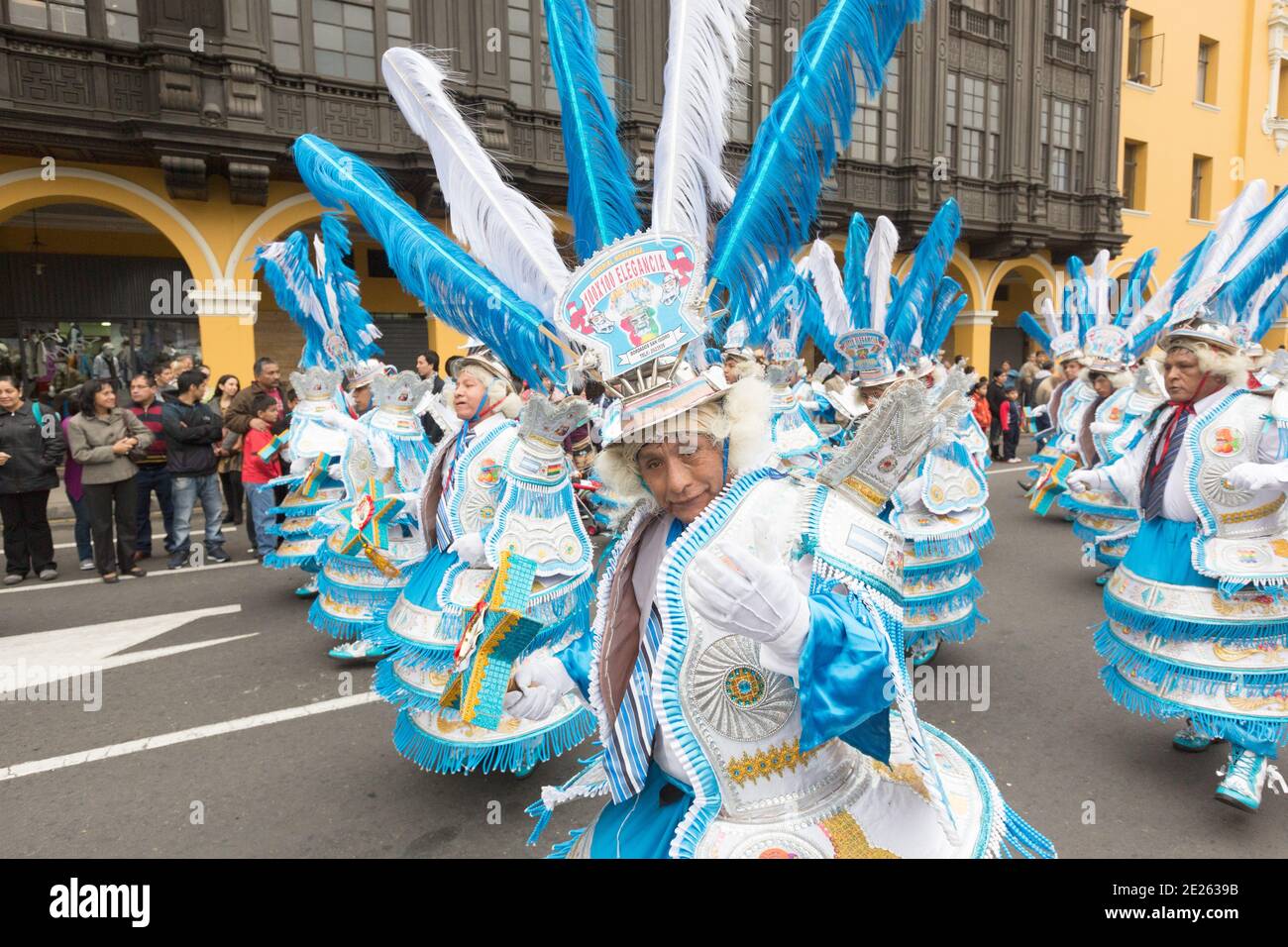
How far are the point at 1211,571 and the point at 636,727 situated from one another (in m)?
2.95

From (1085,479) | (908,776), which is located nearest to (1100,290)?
(1085,479)

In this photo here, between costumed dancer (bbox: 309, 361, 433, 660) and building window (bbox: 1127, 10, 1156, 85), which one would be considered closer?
costumed dancer (bbox: 309, 361, 433, 660)

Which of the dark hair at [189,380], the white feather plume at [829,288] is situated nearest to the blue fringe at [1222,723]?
the white feather plume at [829,288]

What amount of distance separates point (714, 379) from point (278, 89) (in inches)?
501

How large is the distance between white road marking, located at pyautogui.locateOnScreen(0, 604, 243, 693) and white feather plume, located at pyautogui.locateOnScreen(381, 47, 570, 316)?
458 cm

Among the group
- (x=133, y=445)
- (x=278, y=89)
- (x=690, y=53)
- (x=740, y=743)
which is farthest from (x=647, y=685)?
(x=278, y=89)

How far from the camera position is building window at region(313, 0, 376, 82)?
39.9ft

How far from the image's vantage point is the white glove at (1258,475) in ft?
10.8

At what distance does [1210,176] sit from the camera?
82.7 feet

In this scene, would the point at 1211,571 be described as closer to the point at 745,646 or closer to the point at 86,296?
the point at 745,646

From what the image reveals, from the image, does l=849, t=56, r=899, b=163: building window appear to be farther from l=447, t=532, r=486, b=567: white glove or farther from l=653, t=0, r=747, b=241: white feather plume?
l=653, t=0, r=747, b=241: white feather plume

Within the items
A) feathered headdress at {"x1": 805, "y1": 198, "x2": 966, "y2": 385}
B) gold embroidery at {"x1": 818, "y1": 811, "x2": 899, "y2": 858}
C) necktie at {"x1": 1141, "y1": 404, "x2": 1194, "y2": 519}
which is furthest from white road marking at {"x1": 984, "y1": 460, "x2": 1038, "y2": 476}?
gold embroidery at {"x1": 818, "y1": 811, "x2": 899, "y2": 858}

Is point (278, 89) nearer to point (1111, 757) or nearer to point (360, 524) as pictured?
point (360, 524)

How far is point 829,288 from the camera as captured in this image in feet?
20.4
